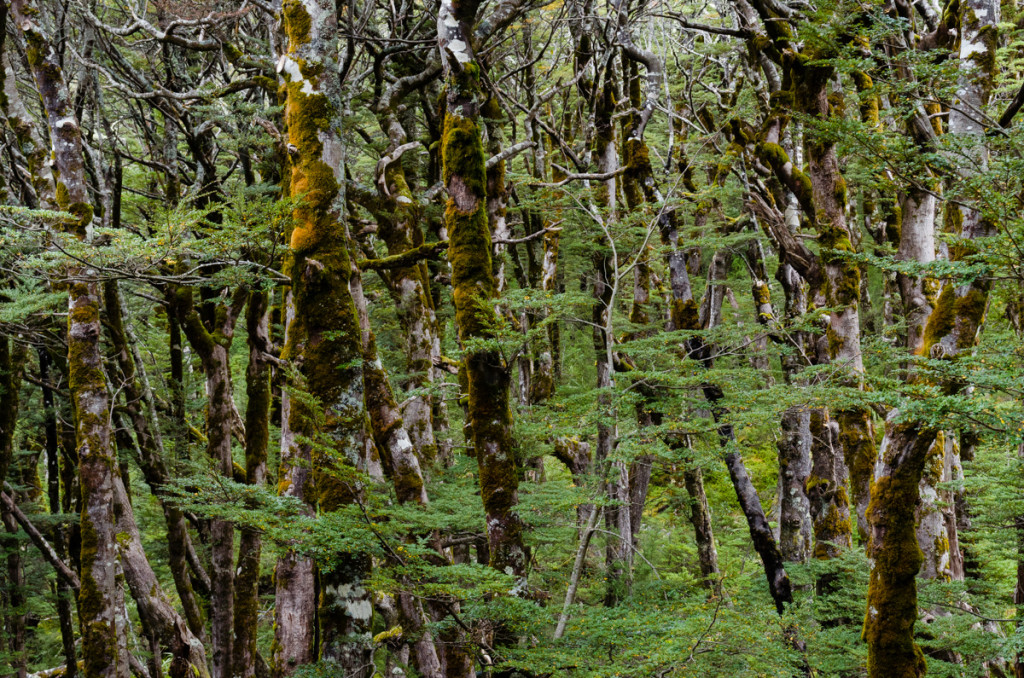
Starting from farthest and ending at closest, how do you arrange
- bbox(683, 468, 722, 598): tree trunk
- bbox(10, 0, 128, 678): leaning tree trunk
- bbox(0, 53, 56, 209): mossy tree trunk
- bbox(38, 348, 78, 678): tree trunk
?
bbox(683, 468, 722, 598): tree trunk < bbox(38, 348, 78, 678): tree trunk < bbox(0, 53, 56, 209): mossy tree trunk < bbox(10, 0, 128, 678): leaning tree trunk

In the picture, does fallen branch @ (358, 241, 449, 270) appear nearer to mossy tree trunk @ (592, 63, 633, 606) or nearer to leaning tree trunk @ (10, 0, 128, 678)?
mossy tree trunk @ (592, 63, 633, 606)

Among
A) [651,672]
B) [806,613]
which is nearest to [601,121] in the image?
[806,613]

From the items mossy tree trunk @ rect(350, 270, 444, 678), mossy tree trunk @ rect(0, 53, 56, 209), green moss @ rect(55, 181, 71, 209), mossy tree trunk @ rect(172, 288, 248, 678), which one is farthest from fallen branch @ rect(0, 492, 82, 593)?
mossy tree trunk @ rect(350, 270, 444, 678)

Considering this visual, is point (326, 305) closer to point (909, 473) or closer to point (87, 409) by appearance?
point (87, 409)

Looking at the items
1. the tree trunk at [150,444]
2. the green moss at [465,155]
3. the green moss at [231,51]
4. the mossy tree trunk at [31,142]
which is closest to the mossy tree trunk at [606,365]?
the green moss at [465,155]

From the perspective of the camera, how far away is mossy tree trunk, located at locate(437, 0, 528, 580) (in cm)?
569

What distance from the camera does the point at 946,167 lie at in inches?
177

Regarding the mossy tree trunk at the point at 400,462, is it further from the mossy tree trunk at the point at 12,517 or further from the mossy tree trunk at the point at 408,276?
the mossy tree trunk at the point at 12,517

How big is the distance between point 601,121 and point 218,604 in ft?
30.1

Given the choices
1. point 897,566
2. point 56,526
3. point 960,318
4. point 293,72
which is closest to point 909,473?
point 897,566

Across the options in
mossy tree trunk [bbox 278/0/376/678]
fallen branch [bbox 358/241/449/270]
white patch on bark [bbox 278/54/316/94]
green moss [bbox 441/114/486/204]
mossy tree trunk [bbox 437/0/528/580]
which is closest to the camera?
mossy tree trunk [bbox 278/0/376/678]

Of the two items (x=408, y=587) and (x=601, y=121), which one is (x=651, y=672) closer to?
(x=408, y=587)

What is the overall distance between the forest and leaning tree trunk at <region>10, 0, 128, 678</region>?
0.12 feet

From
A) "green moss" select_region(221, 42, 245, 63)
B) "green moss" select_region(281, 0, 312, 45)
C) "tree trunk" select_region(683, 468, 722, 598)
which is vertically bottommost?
"tree trunk" select_region(683, 468, 722, 598)
